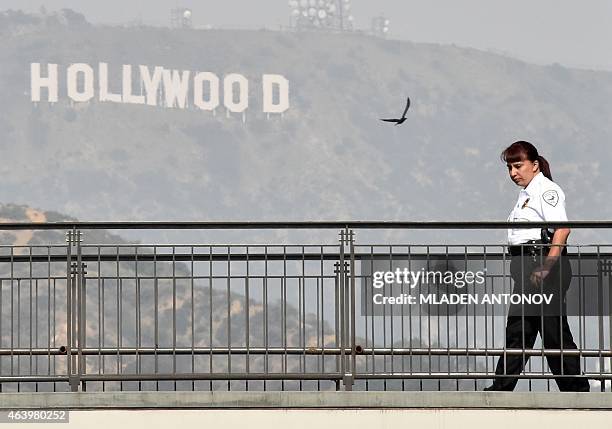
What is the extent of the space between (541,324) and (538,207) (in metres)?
0.80

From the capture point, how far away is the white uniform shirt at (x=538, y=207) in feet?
30.1

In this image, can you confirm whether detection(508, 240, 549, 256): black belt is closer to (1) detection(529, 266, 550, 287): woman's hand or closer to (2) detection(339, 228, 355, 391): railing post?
(1) detection(529, 266, 550, 287): woman's hand

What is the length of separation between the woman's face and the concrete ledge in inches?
60.4

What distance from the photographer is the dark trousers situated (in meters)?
9.17

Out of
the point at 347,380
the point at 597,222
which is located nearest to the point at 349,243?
the point at 347,380

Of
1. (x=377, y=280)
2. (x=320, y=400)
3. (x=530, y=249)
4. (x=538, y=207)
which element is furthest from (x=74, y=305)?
(x=538, y=207)

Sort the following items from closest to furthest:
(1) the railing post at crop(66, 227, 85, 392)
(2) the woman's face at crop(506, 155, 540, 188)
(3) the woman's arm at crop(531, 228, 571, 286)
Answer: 1. (1) the railing post at crop(66, 227, 85, 392)
2. (3) the woman's arm at crop(531, 228, 571, 286)
3. (2) the woman's face at crop(506, 155, 540, 188)

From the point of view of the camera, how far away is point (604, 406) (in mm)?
8633

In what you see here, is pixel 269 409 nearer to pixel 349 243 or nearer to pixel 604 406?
pixel 349 243

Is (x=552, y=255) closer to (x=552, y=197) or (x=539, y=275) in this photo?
(x=539, y=275)

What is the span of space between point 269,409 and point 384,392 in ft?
2.48

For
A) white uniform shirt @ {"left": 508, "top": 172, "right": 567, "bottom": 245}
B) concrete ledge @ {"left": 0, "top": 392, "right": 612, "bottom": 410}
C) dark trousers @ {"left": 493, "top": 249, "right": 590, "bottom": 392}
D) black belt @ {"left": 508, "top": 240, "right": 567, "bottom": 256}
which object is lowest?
concrete ledge @ {"left": 0, "top": 392, "right": 612, "bottom": 410}

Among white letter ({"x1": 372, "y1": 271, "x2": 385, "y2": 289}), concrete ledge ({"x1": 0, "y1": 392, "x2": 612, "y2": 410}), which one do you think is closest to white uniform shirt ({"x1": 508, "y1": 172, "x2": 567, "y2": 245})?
white letter ({"x1": 372, "y1": 271, "x2": 385, "y2": 289})

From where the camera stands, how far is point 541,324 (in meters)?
9.17
